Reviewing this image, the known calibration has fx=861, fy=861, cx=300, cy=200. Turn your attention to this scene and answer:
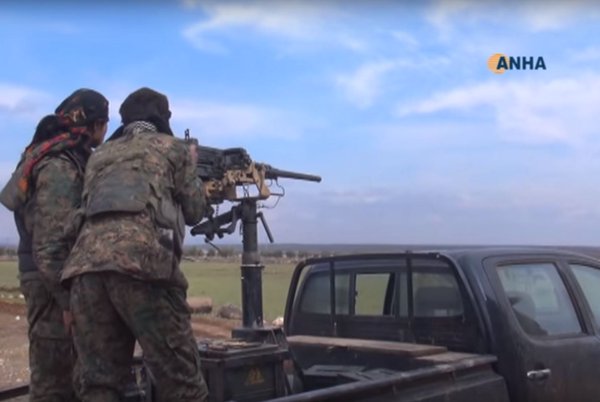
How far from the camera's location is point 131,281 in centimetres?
355

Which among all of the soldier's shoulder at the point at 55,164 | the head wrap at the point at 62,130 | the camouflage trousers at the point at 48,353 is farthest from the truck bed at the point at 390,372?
the head wrap at the point at 62,130

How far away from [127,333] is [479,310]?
6.30 feet

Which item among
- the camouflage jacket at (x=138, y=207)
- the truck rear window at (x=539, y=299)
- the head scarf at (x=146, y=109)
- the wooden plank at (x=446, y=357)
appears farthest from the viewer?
the truck rear window at (x=539, y=299)

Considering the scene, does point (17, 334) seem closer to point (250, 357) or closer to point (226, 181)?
point (226, 181)

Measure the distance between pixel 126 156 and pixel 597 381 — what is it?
3.05 m

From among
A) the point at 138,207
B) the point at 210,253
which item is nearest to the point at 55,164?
the point at 138,207

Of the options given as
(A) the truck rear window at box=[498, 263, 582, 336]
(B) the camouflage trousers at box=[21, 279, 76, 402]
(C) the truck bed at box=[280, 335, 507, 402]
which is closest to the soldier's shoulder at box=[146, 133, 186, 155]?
(B) the camouflage trousers at box=[21, 279, 76, 402]

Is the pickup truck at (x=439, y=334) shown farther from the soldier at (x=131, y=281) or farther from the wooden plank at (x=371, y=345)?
the soldier at (x=131, y=281)

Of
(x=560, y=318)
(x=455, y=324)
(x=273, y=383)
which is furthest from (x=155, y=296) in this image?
(x=560, y=318)

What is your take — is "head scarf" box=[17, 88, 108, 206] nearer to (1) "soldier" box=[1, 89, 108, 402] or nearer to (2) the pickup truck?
(1) "soldier" box=[1, 89, 108, 402]

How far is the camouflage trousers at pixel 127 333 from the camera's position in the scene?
3580 mm

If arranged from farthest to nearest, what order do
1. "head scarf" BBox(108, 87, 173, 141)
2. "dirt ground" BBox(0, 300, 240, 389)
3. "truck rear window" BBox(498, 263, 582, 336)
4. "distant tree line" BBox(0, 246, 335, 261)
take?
"dirt ground" BBox(0, 300, 240, 389)
"distant tree line" BBox(0, 246, 335, 261)
"truck rear window" BBox(498, 263, 582, 336)
"head scarf" BBox(108, 87, 173, 141)

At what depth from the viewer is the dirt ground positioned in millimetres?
10336

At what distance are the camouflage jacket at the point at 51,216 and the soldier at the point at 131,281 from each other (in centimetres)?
30
